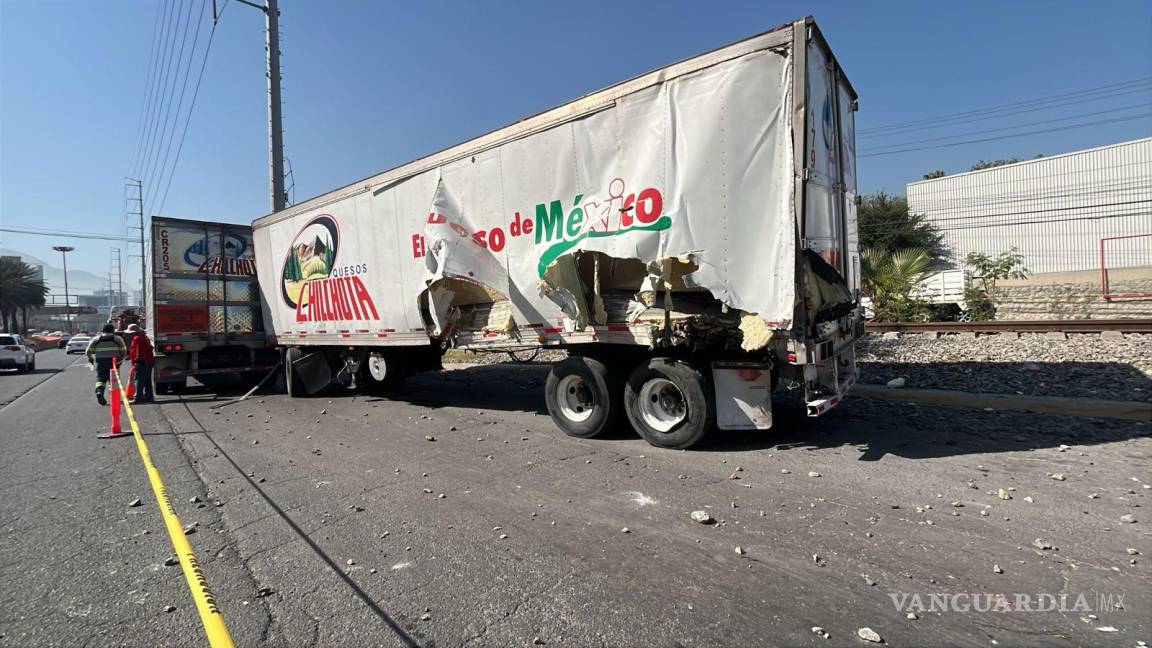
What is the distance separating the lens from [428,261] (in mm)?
7734

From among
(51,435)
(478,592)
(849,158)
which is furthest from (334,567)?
(51,435)

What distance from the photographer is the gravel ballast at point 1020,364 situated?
301 inches

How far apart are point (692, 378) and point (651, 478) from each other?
1.20 metres

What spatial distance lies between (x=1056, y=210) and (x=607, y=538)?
4447cm

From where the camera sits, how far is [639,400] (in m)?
6.41

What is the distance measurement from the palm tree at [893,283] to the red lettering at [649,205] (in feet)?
33.5

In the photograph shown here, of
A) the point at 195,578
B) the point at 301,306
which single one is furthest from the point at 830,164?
the point at 301,306

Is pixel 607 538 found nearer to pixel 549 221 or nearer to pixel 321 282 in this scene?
pixel 549 221

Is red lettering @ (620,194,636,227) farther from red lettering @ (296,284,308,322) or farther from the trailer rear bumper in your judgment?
the trailer rear bumper

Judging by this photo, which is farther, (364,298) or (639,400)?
(364,298)

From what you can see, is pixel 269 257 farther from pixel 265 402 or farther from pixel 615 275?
pixel 615 275

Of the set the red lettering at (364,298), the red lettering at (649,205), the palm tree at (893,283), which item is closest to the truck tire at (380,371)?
the red lettering at (364,298)

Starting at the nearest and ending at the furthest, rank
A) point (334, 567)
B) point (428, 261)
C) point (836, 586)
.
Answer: point (836, 586)
point (334, 567)
point (428, 261)

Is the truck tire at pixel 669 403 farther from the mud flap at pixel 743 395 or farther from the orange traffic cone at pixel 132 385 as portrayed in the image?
the orange traffic cone at pixel 132 385
